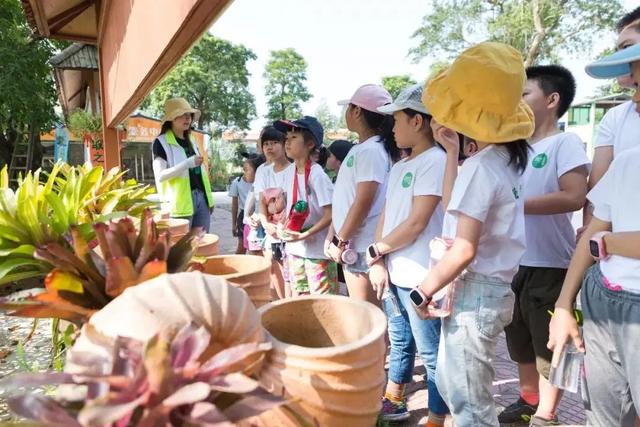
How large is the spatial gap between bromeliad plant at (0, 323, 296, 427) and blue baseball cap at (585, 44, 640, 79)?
4.54ft

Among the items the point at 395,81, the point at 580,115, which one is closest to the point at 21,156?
the point at 580,115

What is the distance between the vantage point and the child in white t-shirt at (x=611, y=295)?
4.52 ft

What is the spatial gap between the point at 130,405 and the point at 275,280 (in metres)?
3.26

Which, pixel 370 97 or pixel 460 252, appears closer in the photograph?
pixel 460 252

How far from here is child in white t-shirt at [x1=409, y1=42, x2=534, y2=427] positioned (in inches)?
65.1

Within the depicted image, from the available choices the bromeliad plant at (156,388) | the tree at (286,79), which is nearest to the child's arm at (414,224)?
the bromeliad plant at (156,388)

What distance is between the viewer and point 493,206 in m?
1.73

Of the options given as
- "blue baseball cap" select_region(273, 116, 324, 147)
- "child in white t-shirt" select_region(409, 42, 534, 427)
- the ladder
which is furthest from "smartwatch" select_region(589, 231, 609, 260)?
the ladder

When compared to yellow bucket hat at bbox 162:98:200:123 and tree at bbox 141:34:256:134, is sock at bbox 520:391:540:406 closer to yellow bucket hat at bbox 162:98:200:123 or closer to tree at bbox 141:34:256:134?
yellow bucket hat at bbox 162:98:200:123

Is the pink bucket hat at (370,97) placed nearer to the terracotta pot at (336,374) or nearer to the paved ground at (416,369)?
the paved ground at (416,369)

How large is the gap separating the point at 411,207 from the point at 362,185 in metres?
0.47

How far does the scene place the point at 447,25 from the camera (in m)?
26.6

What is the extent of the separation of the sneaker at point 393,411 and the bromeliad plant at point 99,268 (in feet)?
6.00

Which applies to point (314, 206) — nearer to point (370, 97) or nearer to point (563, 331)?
point (370, 97)
